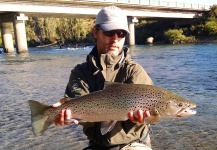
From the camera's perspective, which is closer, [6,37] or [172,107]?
[172,107]

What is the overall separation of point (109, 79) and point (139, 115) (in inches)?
24.5

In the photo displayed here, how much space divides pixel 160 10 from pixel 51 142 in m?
59.8

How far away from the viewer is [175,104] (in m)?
3.07

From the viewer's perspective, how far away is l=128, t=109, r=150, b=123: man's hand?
2.91 m

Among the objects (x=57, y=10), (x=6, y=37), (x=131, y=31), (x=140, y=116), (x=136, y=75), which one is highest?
(x=57, y=10)

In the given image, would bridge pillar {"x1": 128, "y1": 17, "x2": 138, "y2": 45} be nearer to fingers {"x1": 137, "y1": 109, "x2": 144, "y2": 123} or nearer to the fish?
the fish

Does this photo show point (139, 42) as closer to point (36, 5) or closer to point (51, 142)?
point (36, 5)

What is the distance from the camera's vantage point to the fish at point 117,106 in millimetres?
2973

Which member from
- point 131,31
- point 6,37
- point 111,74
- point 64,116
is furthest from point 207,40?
point 64,116

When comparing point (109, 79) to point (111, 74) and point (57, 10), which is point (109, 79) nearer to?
point (111, 74)

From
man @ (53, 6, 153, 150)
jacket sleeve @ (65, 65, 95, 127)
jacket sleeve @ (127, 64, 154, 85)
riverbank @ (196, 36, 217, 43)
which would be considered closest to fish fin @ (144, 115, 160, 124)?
man @ (53, 6, 153, 150)

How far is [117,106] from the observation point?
2982mm

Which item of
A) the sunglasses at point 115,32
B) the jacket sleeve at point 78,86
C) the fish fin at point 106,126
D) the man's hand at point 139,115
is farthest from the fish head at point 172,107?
the sunglasses at point 115,32

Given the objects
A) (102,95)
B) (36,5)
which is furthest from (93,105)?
(36,5)
